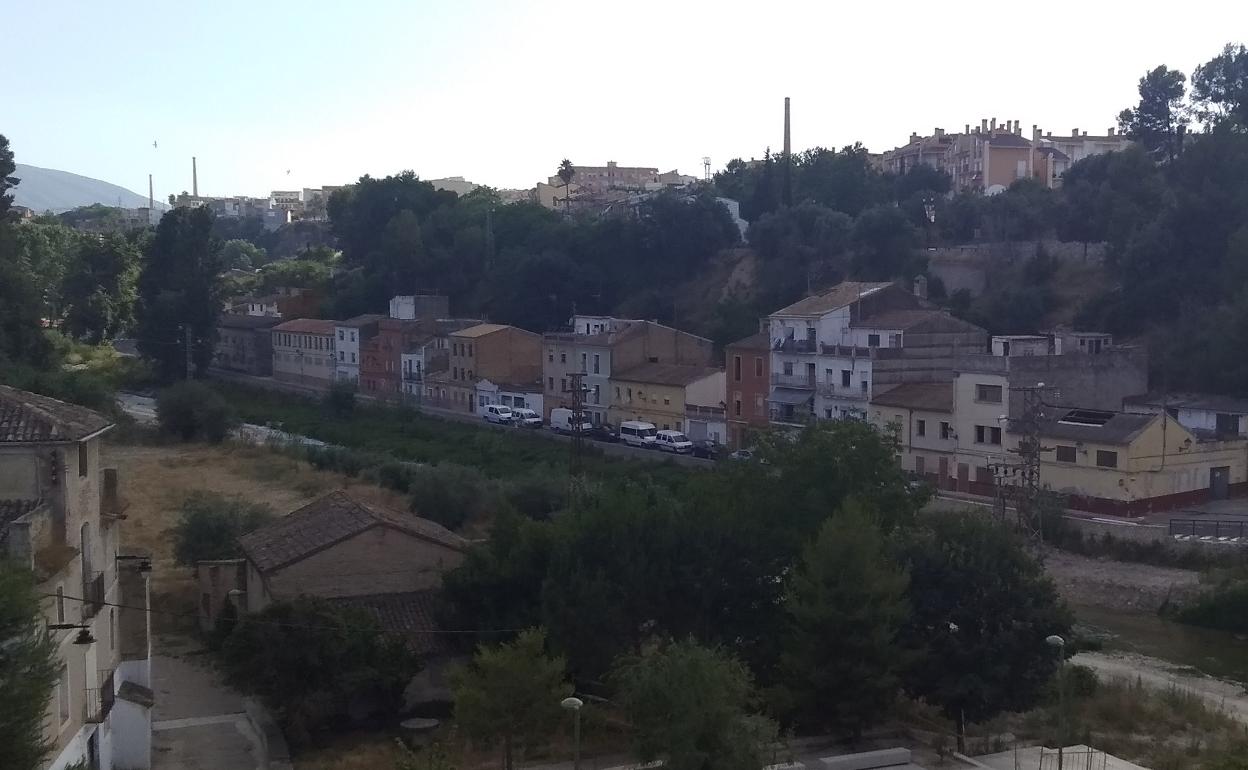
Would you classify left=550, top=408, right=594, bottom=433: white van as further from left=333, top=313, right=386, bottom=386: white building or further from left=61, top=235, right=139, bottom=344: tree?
left=61, top=235, right=139, bottom=344: tree

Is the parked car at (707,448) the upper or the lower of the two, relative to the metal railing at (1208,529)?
upper

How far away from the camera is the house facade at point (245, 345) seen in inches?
2955

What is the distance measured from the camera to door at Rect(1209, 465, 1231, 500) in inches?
1414

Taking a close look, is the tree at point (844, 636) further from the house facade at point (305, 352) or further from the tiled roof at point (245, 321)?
the tiled roof at point (245, 321)

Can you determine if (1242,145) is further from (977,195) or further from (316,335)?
(316,335)

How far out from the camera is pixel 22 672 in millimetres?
12656

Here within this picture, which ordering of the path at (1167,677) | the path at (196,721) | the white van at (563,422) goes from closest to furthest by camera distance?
1. the path at (196,721)
2. the path at (1167,677)
3. the white van at (563,422)

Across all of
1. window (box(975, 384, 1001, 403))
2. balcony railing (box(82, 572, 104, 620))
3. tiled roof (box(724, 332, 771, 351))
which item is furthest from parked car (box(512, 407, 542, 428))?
balcony railing (box(82, 572, 104, 620))

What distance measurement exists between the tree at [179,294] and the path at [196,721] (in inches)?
1729

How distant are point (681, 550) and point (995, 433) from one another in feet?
61.9

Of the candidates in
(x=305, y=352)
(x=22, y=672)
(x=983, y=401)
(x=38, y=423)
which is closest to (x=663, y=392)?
(x=983, y=401)

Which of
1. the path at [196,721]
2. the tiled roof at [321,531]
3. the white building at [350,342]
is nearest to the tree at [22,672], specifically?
the path at [196,721]

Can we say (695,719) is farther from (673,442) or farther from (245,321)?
(245,321)

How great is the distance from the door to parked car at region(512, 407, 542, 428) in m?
24.7
